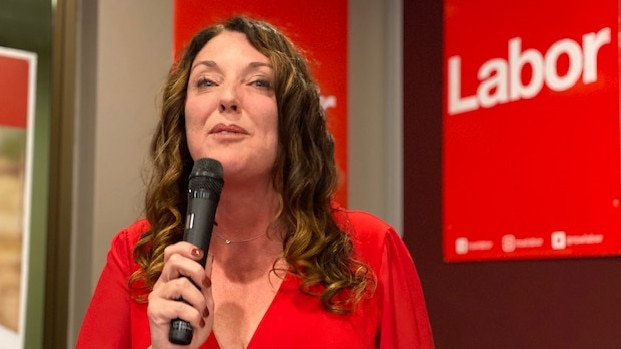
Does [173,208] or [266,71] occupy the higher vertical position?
[266,71]

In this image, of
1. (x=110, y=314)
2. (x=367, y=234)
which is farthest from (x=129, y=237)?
(x=367, y=234)

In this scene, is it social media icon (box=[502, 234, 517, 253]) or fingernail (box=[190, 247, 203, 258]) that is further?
social media icon (box=[502, 234, 517, 253])

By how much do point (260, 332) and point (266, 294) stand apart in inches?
3.5

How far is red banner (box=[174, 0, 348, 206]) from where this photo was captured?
3.04 meters

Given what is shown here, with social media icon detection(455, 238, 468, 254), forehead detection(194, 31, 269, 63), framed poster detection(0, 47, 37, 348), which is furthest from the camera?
social media icon detection(455, 238, 468, 254)

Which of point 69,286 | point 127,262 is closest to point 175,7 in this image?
point 69,286

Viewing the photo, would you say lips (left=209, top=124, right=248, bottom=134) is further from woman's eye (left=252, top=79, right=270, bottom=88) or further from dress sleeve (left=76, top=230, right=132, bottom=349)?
dress sleeve (left=76, top=230, right=132, bottom=349)

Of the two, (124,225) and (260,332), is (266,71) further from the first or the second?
(124,225)

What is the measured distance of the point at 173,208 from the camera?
1.58 metres

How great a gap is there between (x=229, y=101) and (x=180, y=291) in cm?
43

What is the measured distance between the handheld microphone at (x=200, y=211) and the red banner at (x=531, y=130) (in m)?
1.48

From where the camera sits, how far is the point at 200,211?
3.92 ft

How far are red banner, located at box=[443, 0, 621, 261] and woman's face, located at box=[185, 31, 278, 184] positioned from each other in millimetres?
1249

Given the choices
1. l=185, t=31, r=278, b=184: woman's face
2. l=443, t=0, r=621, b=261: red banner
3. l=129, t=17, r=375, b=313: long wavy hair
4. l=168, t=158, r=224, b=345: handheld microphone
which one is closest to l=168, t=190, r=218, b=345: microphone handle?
l=168, t=158, r=224, b=345: handheld microphone
